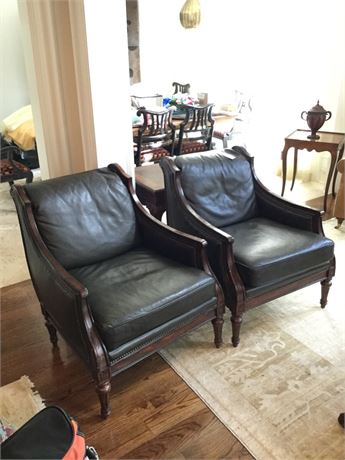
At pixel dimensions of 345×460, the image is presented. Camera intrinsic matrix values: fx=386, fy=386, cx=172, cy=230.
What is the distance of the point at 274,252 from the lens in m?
1.97

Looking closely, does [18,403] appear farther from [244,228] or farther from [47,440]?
[244,228]

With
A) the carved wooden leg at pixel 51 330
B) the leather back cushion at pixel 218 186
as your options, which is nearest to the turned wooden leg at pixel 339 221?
the leather back cushion at pixel 218 186

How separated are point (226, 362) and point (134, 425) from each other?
54 centimetres

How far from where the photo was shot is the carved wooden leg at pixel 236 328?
195 cm

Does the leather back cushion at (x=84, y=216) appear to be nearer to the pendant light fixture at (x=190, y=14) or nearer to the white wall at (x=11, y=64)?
the white wall at (x=11, y=64)

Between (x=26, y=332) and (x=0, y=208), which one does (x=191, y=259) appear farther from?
(x=0, y=208)

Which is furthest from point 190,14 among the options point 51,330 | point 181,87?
point 51,330

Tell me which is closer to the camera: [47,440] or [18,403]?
[47,440]

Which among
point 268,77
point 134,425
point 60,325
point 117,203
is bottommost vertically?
point 134,425

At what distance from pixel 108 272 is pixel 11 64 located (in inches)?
180

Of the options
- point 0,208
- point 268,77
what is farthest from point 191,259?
point 268,77

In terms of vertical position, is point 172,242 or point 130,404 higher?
point 172,242

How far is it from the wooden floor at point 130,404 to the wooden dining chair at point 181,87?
179 inches

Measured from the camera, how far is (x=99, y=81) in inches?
84.4
